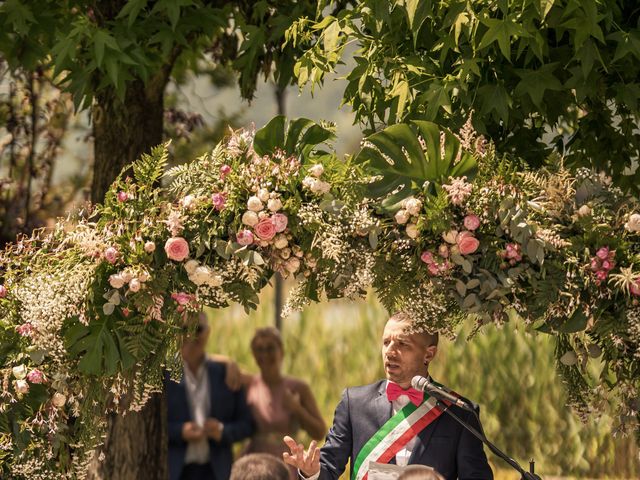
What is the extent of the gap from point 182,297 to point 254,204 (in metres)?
0.47

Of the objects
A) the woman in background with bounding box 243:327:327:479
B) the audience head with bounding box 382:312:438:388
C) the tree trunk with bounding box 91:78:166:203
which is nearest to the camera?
the audience head with bounding box 382:312:438:388

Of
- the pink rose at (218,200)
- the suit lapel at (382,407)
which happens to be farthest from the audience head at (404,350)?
the pink rose at (218,200)

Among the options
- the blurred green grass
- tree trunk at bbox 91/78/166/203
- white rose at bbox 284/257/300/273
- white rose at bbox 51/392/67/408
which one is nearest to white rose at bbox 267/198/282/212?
white rose at bbox 284/257/300/273

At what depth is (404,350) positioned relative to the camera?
5414 millimetres

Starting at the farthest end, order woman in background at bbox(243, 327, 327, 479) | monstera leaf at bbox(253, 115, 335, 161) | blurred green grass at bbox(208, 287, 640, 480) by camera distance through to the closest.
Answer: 1. blurred green grass at bbox(208, 287, 640, 480)
2. woman in background at bbox(243, 327, 327, 479)
3. monstera leaf at bbox(253, 115, 335, 161)

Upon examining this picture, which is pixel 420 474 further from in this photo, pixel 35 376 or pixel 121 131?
pixel 121 131

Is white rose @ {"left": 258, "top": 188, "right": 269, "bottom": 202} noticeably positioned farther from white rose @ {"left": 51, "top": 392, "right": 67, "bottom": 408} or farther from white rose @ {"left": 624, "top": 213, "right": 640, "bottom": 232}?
white rose @ {"left": 624, "top": 213, "right": 640, "bottom": 232}

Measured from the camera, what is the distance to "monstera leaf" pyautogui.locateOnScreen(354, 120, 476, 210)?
4.84 m

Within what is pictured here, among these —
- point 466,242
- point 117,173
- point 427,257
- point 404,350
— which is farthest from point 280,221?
point 117,173

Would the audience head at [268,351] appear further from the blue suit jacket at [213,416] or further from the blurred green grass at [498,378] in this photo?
the blurred green grass at [498,378]

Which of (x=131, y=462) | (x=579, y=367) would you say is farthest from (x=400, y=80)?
(x=131, y=462)

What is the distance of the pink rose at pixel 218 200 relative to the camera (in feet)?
15.9

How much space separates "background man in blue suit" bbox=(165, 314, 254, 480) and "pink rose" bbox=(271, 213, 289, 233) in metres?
2.60

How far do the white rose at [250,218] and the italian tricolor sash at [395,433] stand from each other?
122cm
